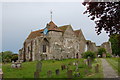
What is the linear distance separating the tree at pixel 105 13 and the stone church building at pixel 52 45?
106 feet

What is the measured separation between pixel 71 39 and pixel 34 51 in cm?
1145

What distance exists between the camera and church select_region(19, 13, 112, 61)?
140 ft

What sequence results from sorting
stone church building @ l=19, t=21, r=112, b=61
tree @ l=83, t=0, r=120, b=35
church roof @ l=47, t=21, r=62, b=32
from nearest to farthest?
tree @ l=83, t=0, r=120, b=35 → stone church building @ l=19, t=21, r=112, b=61 → church roof @ l=47, t=21, r=62, b=32

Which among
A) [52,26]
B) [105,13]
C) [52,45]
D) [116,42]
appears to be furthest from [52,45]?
[105,13]

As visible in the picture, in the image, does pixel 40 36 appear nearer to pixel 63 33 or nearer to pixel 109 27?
pixel 63 33

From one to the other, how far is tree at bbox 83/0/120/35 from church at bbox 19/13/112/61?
32.5 meters

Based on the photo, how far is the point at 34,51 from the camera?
42.9m

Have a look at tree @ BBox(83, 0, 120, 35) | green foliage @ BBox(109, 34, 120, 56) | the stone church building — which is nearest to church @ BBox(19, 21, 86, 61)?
the stone church building

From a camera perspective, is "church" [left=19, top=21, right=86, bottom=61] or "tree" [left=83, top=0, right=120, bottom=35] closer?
"tree" [left=83, top=0, right=120, bottom=35]

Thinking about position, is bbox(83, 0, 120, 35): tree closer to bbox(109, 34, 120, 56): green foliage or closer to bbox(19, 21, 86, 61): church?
bbox(109, 34, 120, 56): green foliage

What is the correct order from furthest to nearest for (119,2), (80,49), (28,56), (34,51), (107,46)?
(107,46) → (80,49) → (28,56) → (34,51) → (119,2)

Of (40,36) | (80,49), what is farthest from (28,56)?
(80,49)

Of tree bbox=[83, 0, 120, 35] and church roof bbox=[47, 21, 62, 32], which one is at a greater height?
church roof bbox=[47, 21, 62, 32]

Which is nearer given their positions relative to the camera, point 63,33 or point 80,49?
point 63,33
